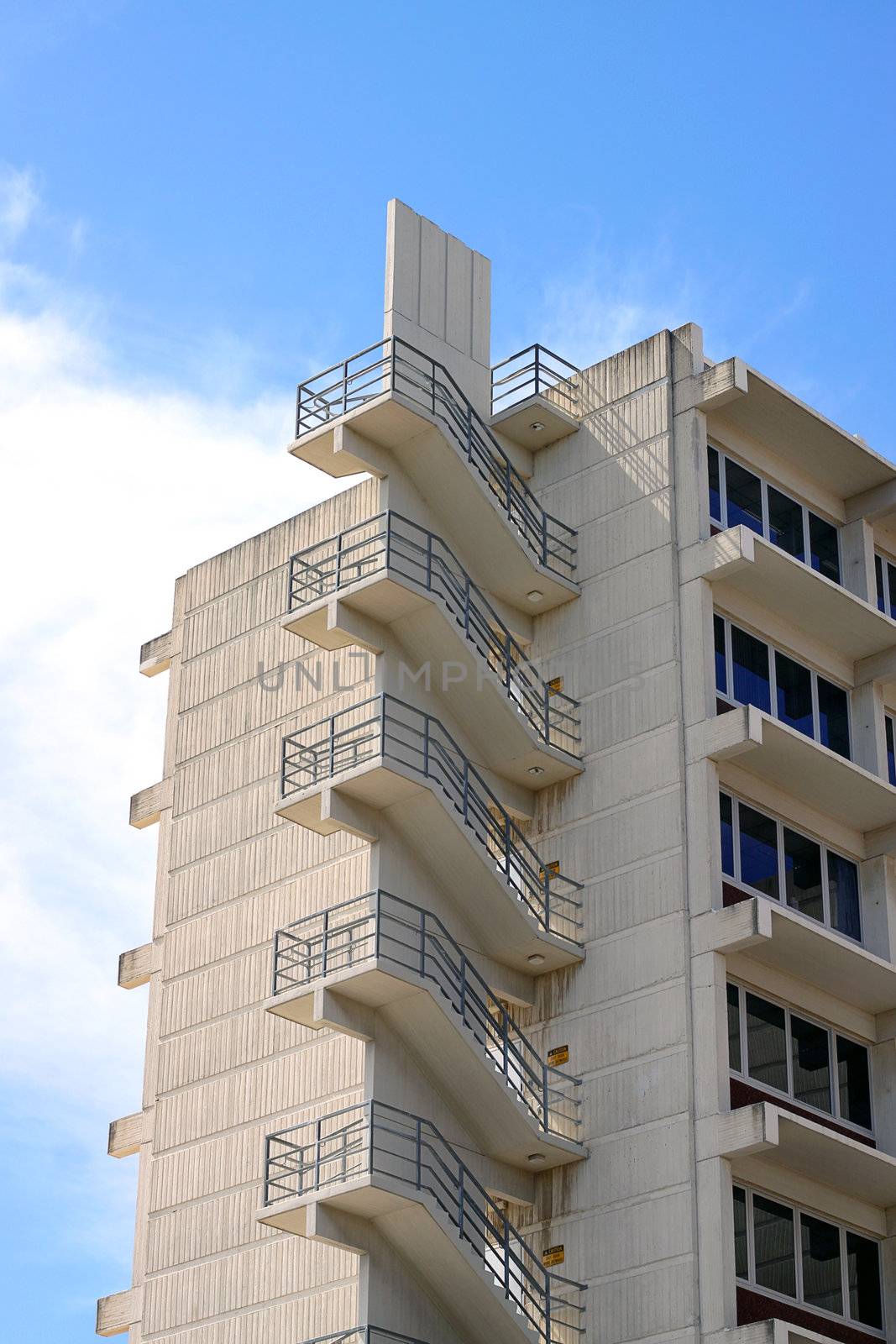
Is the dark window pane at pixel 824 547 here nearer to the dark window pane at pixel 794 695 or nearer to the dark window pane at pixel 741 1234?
the dark window pane at pixel 794 695

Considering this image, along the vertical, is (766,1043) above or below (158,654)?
below

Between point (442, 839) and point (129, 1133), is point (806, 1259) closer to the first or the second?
point (442, 839)

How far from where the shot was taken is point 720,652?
44438 mm

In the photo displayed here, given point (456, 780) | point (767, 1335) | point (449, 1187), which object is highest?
point (456, 780)

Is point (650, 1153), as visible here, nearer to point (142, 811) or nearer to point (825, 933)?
point (825, 933)

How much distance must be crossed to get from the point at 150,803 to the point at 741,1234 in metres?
19.0

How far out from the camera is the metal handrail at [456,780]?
137ft

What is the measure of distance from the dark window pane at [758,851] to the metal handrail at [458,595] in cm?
362

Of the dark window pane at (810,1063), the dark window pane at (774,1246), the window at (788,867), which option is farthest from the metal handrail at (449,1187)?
the window at (788,867)

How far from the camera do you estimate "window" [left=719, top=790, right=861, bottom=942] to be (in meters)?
43.3

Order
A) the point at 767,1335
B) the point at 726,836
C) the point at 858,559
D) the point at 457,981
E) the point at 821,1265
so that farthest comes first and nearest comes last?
the point at 858,559 → the point at 726,836 → the point at 457,981 → the point at 821,1265 → the point at 767,1335

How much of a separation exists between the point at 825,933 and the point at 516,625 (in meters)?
9.15

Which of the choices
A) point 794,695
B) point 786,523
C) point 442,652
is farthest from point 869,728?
point 442,652

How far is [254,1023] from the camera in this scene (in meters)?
47.3
